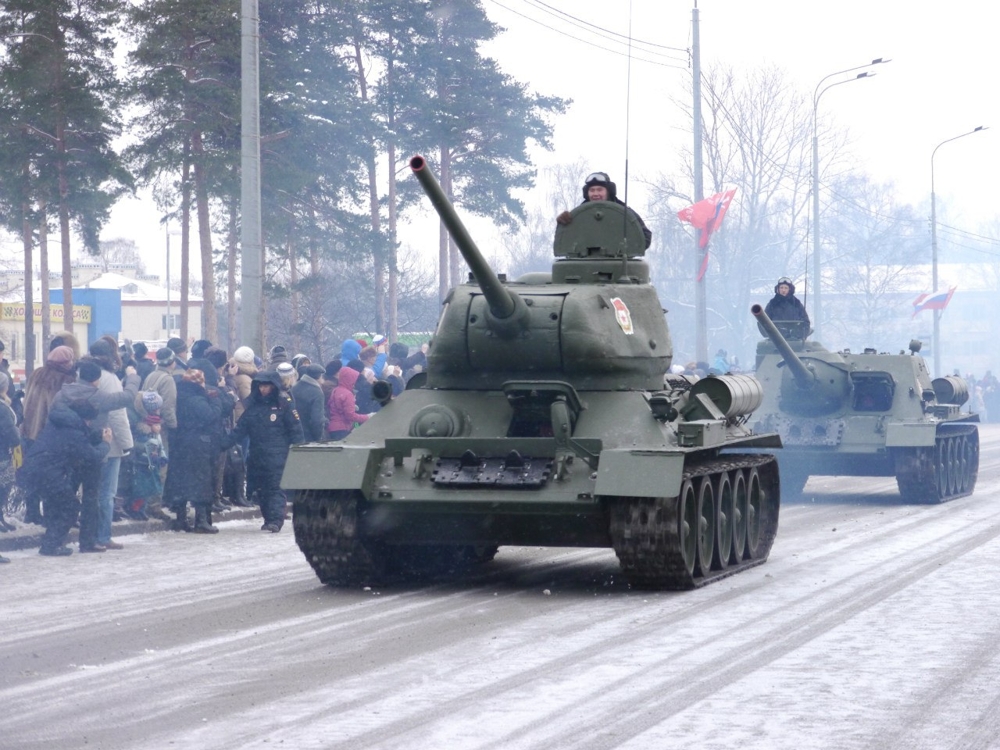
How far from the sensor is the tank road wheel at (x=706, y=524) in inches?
A: 445

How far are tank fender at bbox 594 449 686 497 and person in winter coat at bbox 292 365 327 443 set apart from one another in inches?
240

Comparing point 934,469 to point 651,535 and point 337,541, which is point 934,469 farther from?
point 337,541

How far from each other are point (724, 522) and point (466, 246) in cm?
310

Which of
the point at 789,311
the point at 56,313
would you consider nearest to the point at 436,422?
the point at 789,311

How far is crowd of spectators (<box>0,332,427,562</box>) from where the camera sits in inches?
522

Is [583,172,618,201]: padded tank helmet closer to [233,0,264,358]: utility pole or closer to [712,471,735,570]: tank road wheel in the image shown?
[712,471,735,570]: tank road wheel

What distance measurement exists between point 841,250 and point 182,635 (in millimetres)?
64302

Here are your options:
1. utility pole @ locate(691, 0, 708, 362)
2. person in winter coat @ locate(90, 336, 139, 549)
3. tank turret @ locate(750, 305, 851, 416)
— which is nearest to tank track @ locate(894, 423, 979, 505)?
tank turret @ locate(750, 305, 851, 416)

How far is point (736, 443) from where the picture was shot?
12344 millimetres

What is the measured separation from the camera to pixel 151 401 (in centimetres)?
1492

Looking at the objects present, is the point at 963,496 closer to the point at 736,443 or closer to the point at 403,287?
Result: the point at 736,443

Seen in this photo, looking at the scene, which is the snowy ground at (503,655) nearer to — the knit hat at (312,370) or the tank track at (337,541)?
the tank track at (337,541)

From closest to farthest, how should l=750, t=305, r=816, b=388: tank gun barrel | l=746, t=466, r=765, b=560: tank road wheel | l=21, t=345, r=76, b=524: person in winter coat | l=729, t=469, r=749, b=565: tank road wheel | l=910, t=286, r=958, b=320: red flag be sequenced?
l=729, t=469, r=749, b=565: tank road wheel → l=746, t=466, r=765, b=560: tank road wheel → l=21, t=345, r=76, b=524: person in winter coat → l=750, t=305, r=816, b=388: tank gun barrel → l=910, t=286, r=958, b=320: red flag

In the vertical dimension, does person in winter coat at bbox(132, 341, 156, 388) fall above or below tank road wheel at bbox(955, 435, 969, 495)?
above
